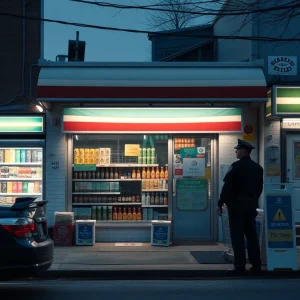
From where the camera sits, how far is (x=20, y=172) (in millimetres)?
13125

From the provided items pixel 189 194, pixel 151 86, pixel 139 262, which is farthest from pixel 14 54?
pixel 139 262

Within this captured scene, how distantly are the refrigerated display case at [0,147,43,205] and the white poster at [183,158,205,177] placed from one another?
3.28 meters

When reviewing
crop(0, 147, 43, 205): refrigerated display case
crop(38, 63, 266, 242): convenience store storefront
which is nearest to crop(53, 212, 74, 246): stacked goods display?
crop(38, 63, 266, 242): convenience store storefront

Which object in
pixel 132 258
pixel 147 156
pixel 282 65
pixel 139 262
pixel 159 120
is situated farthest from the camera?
pixel 147 156

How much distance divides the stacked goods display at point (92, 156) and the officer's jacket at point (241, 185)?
4353mm

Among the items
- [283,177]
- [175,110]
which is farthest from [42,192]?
[283,177]

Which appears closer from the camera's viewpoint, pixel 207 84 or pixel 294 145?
pixel 207 84

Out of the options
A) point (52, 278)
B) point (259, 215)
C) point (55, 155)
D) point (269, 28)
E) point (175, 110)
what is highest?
point (269, 28)

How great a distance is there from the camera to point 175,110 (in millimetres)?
12617

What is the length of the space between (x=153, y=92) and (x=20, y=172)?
3773 mm

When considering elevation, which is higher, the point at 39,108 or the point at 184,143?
the point at 39,108

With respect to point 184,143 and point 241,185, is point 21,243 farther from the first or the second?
point 184,143

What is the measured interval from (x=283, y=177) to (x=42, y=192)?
213 inches

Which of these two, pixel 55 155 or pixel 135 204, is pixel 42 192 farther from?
pixel 135 204
